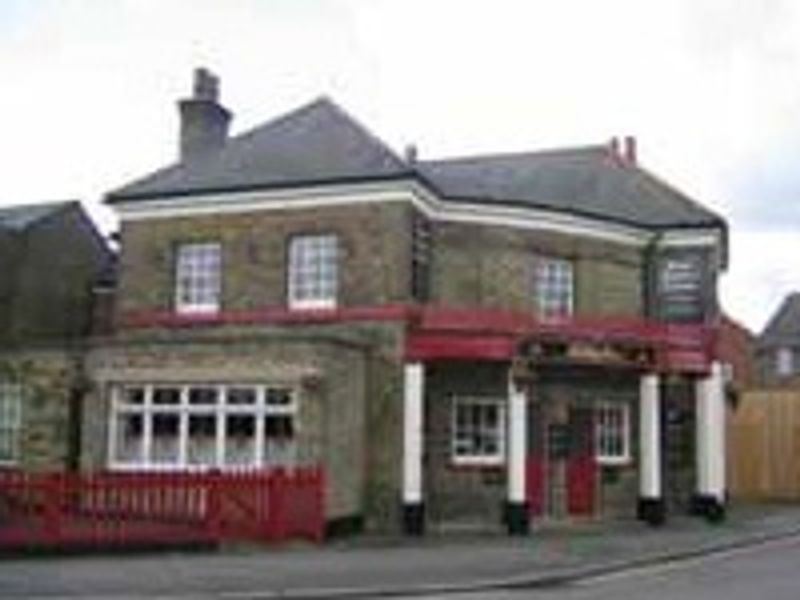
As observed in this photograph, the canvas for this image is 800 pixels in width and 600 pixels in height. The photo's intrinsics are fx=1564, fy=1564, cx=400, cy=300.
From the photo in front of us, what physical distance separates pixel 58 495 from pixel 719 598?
909 centimetres

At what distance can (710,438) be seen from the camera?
3300cm

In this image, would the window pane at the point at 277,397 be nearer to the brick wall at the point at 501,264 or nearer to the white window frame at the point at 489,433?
the white window frame at the point at 489,433

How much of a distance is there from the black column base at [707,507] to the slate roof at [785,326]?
1775 inches

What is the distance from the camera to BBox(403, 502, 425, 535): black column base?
92.0 ft

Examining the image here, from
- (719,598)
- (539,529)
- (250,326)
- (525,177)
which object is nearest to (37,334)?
(250,326)

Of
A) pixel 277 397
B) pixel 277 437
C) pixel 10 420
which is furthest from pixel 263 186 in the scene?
pixel 10 420

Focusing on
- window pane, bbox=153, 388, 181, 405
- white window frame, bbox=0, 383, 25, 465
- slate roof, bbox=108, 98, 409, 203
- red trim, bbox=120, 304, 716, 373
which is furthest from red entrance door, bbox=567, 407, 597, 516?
white window frame, bbox=0, 383, 25, 465

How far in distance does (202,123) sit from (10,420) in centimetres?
892

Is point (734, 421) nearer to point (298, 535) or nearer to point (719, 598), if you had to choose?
point (298, 535)

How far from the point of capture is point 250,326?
3091 cm

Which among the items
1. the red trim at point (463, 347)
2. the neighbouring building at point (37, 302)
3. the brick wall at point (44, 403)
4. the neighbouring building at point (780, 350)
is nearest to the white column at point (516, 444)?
the red trim at point (463, 347)

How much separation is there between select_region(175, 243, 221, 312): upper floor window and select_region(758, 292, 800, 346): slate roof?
50086mm

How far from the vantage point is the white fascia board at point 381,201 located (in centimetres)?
2989

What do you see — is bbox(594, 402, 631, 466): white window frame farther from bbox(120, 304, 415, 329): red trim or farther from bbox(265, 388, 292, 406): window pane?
bbox(265, 388, 292, 406): window pane
